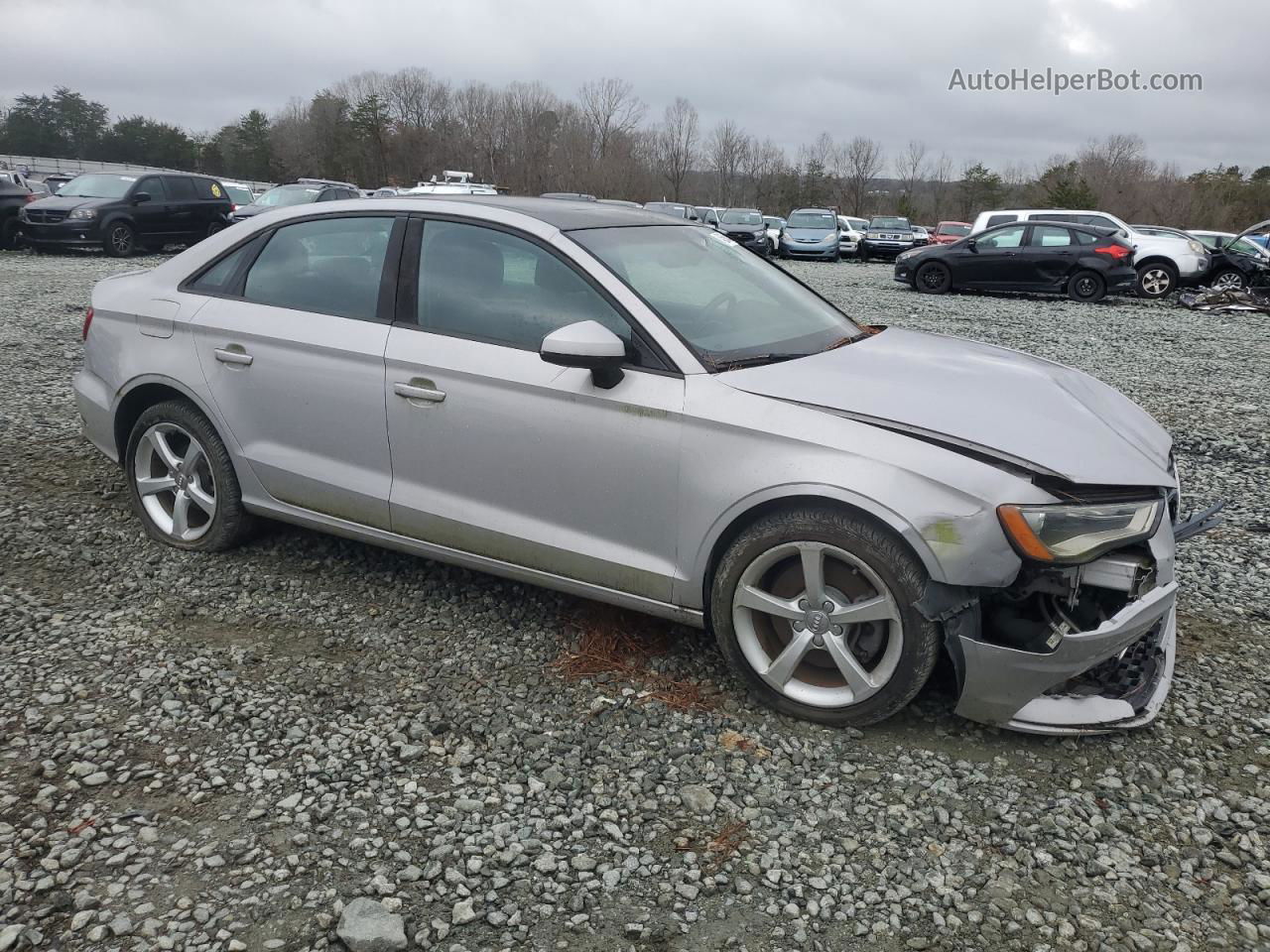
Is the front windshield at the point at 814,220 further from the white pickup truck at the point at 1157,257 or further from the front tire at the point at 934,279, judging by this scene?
the front tire at the point at 934,279

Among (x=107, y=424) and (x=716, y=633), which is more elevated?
(x=107, y=424)

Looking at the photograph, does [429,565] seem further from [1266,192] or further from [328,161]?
[328,161]

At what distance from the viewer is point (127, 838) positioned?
2.57 metres

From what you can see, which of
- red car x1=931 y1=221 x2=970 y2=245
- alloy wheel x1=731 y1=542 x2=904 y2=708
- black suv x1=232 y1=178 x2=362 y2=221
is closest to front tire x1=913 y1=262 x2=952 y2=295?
black suv x1=232 y1=178 x2=362 y2=221

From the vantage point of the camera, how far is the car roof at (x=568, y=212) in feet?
12.3

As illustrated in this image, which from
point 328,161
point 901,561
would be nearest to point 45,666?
point 901,561

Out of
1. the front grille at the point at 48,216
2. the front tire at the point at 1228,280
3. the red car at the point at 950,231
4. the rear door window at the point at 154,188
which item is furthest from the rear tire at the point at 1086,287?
the front grille at the point at 48,216

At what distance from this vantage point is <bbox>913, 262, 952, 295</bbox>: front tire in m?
18.5

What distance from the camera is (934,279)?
18625mm

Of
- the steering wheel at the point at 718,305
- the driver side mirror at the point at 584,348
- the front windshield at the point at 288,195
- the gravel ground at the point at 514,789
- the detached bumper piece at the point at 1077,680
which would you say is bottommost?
the gravel ground at the point at 514,789

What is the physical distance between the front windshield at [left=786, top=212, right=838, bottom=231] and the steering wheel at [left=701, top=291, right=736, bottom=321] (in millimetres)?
25307

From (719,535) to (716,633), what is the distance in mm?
355

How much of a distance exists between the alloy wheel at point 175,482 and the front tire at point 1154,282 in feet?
61.4

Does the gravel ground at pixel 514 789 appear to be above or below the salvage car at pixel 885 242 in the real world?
below
